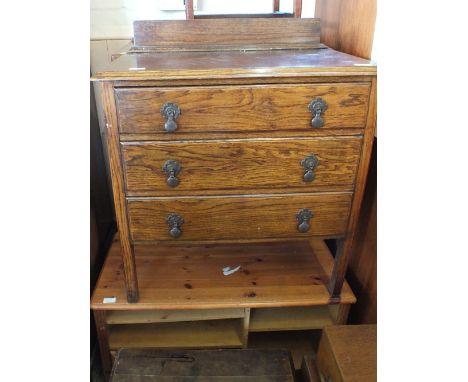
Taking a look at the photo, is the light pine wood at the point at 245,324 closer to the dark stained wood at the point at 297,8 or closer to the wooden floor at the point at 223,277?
the wooden floor at the point at 223,277

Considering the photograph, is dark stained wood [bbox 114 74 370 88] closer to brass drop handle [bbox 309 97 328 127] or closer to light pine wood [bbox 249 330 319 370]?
brass drop handle [bbox 309 97 328 127]

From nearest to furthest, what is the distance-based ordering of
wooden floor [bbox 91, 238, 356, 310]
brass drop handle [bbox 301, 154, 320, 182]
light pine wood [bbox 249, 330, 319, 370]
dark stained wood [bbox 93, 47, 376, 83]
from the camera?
dark stained wood [bbox 93, 47, 376, 83] → brass drop handle [bbox 301, 154, 320, 182] → wooden floor [bbox 91, 238, 356, 310] → light pine wood [bbox 249, 330, 319, 370]

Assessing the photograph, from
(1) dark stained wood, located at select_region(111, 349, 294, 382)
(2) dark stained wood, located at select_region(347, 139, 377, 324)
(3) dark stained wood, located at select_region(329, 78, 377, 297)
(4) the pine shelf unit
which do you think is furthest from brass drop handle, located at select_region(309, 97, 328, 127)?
(1) dark stained wood, located at select_region(111, 349, 294, 382)

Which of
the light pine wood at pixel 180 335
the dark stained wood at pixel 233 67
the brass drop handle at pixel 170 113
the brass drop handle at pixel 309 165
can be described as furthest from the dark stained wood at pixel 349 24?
the light pine wood at pixel 180 335

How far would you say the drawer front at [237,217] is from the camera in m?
0.92

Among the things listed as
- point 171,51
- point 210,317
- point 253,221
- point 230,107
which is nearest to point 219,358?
point 210,317

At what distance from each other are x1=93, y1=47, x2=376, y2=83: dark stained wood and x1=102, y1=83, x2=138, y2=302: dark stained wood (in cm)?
6

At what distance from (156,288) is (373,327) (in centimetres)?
65

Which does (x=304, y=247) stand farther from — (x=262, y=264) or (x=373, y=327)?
(x=373, y=327)

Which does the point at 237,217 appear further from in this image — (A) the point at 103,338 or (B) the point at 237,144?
(A) the point at 103,338

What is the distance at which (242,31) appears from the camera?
1.11 metres

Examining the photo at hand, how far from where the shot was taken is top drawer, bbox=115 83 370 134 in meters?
0.80

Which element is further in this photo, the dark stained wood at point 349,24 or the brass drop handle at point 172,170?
the dark stained wood at point 349,24

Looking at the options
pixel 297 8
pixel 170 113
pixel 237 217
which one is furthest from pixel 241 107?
pixel 297 8
